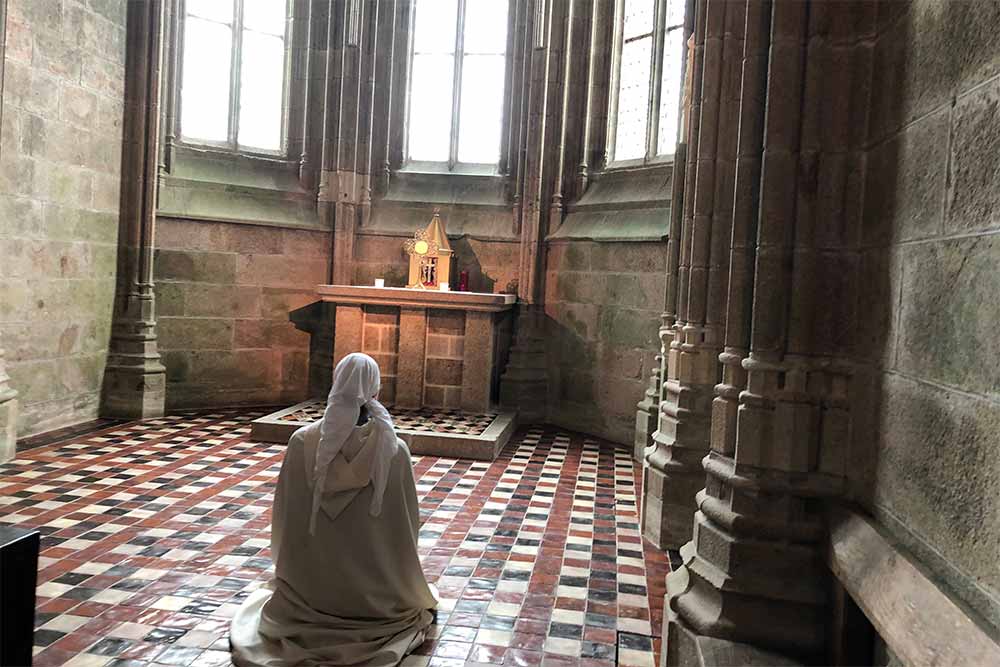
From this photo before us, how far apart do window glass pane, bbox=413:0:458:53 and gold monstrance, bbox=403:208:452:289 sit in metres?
2.60

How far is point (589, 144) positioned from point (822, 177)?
778 centimetres

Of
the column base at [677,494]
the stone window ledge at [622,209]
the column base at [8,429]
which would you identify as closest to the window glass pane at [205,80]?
the stone window ledge at [622,209]

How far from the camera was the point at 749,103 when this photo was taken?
3.40 m

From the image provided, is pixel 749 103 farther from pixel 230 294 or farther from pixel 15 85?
pixel 230 294

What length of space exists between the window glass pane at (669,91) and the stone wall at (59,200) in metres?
6.07

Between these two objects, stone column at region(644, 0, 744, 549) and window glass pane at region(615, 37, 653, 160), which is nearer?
stone column at region(644, 0, 744, 549)

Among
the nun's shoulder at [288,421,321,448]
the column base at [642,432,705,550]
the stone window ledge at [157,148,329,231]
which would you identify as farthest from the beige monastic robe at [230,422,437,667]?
the stone window ledge at [157,148,329,231]

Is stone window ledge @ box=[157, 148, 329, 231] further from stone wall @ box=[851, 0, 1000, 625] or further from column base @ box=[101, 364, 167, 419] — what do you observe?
stone wall @ box=[851, 0, 1000, 625]

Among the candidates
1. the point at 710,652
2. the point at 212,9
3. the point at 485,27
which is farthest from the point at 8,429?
the point at 485,27

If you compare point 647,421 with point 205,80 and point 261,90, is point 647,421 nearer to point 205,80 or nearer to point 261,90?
point 261,90

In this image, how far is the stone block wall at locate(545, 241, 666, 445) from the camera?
9.27 meters

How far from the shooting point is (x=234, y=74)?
1090 centimetres

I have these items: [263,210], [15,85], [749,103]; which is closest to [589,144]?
[263,210]

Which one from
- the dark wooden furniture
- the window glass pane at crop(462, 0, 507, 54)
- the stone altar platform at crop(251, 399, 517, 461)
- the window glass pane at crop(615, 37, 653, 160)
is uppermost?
the window glass pane at crop(462, 0, 507, 54)
